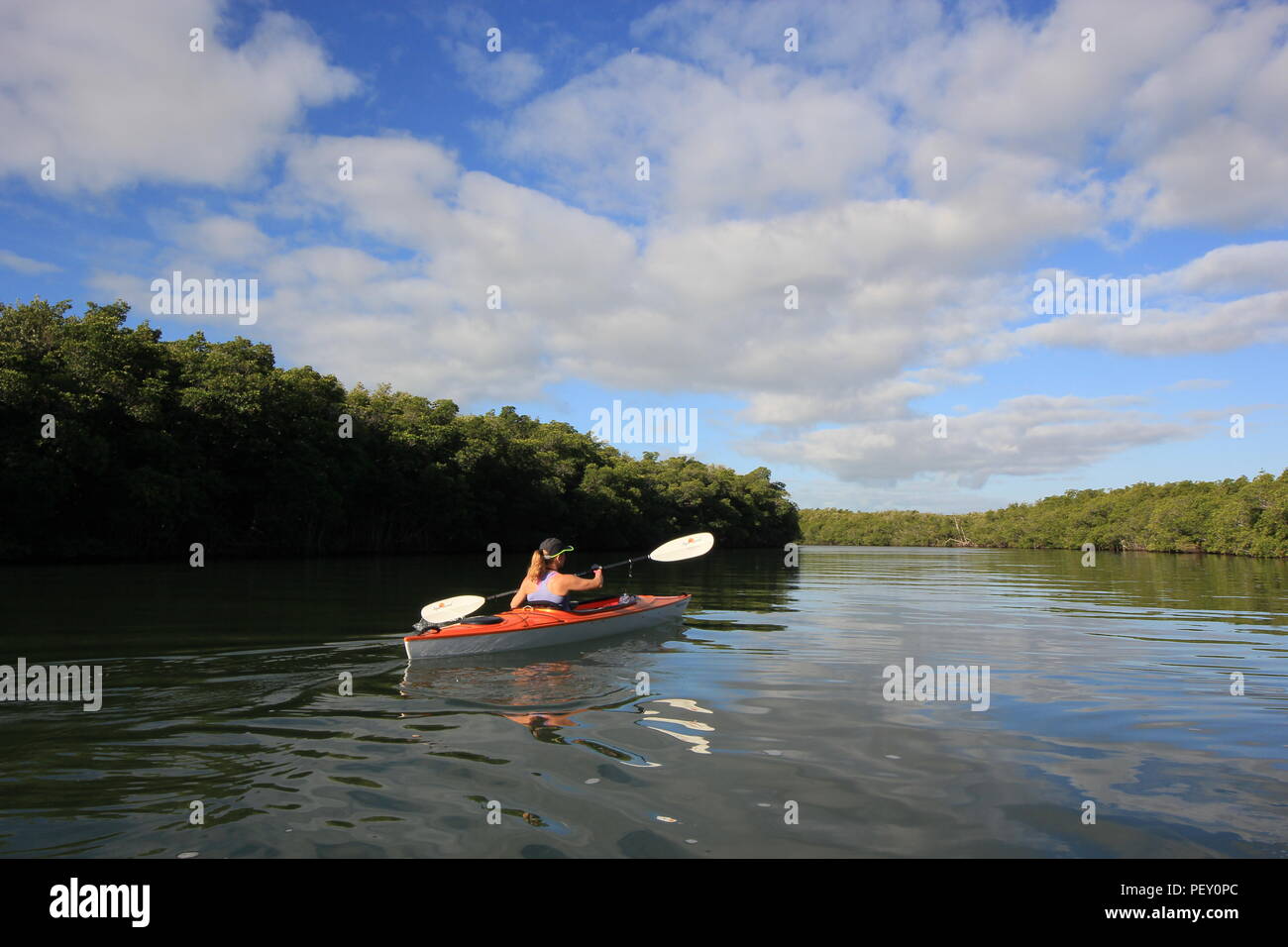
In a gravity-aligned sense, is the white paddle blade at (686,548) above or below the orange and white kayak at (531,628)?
above

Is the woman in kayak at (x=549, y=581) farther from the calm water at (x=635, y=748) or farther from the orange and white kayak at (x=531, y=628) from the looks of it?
the calm water at (x=635, y=748)

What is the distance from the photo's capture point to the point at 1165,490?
98.4m

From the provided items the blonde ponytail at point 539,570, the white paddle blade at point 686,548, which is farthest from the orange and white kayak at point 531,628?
the white paddle blade at point 686,548

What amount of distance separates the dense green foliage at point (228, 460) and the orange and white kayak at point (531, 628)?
920 inches

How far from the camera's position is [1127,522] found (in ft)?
292

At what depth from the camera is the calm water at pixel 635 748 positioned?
4.16 metres

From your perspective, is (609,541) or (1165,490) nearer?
(609,541)

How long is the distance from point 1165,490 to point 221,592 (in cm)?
11522

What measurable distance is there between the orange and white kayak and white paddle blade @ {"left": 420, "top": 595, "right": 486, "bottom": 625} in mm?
227

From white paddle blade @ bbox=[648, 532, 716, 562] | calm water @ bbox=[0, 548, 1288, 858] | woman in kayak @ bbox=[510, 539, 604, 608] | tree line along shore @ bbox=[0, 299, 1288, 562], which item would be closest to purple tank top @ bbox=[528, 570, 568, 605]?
woman in kayak @ bbox=[510, 539, 604, 608]

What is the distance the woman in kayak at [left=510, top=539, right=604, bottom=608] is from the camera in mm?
10914

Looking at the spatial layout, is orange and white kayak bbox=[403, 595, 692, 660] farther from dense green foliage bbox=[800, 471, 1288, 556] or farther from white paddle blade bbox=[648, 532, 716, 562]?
dense green foliage bbox=[800, 471, 1288, 556]
